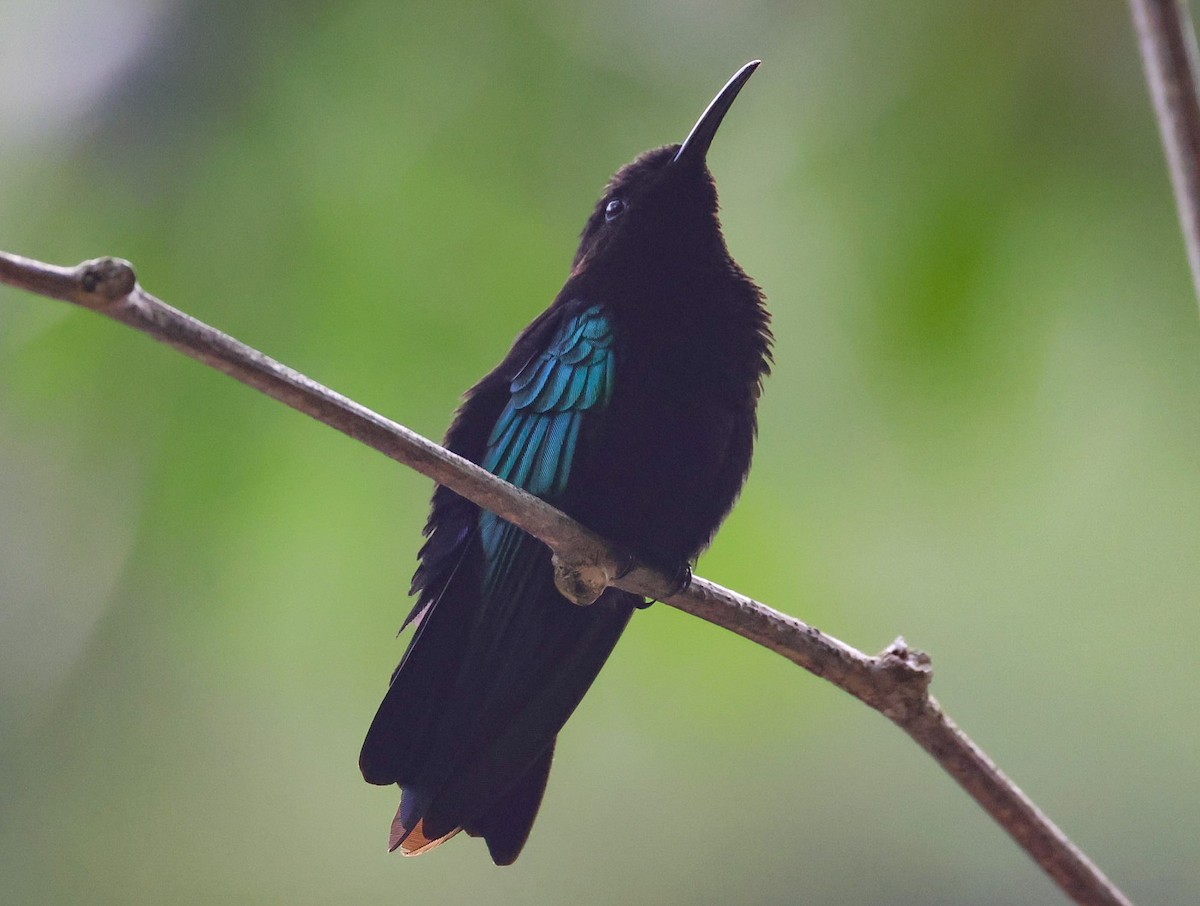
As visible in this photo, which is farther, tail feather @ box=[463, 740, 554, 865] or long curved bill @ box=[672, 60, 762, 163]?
long curved bill @ box=[672, 60, 762, 163]

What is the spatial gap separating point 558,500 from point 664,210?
0.94 m

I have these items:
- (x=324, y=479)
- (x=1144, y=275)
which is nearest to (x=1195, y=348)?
(x=1144, y=275)

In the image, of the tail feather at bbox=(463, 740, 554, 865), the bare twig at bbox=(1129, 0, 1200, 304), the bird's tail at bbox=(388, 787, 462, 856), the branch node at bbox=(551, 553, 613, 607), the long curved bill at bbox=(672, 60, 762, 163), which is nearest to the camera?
the bare twig at bbox=(1129, 0, 1200, 304)

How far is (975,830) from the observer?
5418mm

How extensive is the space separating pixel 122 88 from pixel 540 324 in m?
1.22

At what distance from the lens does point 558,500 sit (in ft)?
8.43

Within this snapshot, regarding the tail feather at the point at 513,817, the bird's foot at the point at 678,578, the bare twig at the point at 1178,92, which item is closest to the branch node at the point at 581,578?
the bird's foot at the point at 678,578

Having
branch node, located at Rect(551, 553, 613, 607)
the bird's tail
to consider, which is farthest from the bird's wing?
branch node, located at Rect(551, 553, 613, 607)

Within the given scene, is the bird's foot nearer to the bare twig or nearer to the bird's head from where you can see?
the bird's head

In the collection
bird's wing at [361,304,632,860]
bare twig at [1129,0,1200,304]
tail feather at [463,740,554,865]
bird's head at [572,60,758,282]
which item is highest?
bird's head at [572,60,758,282]

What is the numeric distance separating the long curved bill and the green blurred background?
178 mm

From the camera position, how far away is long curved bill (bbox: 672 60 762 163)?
2873 millimetres

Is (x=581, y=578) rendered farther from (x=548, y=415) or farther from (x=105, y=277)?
(x=105, y=277)

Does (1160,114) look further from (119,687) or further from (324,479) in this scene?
(119,687)
